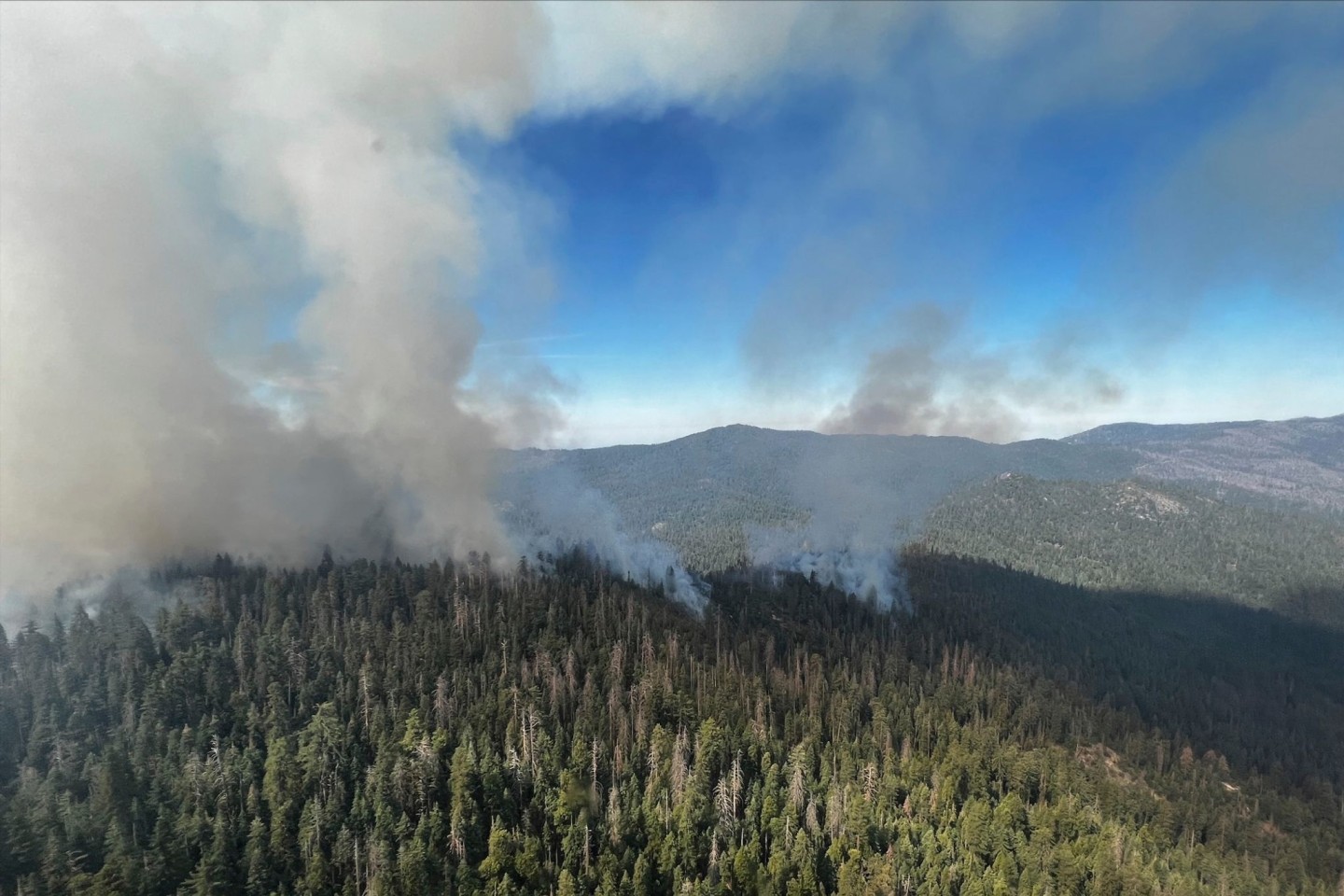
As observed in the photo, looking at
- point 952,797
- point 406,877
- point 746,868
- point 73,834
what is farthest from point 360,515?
point 952,797

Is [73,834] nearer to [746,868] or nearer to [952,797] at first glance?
[746,868]

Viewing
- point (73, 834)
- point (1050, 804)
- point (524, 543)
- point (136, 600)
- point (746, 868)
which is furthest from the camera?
point (524, 543)

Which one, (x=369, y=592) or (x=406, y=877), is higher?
(x=369, y=592)

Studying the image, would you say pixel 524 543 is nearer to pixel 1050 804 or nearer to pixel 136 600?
pixel 136 600

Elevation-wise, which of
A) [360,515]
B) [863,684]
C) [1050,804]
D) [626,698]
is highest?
[360,515]

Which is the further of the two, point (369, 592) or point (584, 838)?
point (369, 592)

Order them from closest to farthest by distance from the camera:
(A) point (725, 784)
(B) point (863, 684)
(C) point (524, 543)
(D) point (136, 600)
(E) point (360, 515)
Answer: (A) point (725, 784)
(D) point (136, 600)
(B) point (863, 684)
(E) point (360, 515)
(C) point (524, 543)

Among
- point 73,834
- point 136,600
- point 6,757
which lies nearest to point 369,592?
point 136,600
